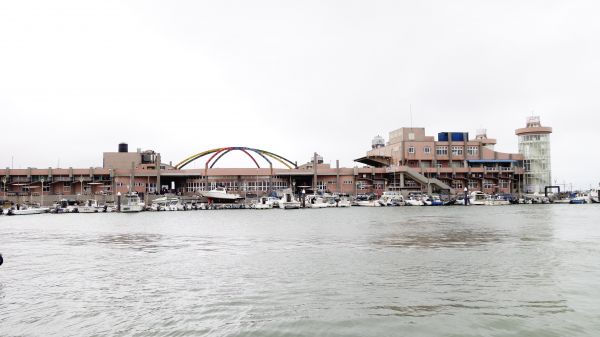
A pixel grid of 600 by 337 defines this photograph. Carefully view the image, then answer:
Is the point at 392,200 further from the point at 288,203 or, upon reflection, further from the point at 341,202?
the point at 288,203

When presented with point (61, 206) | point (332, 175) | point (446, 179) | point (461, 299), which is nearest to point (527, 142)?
point (446, 179)

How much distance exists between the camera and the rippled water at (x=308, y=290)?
13383 millimetres

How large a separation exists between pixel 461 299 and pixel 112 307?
39.4 feet

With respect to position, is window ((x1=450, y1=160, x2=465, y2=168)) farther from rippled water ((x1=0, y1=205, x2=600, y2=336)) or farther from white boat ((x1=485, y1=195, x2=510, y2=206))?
rippled water ((x1=0, y1=205, x2=600, y2=336))

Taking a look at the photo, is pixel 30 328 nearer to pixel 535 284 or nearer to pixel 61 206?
pixel 535 284

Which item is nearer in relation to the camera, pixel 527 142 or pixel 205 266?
pixel 205 266

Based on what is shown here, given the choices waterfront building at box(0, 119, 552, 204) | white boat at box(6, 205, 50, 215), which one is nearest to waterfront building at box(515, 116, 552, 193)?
waterfront building at box(0, 119, 552, 204)

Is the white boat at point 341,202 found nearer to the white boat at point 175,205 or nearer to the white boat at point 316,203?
the white boat at point 316,203

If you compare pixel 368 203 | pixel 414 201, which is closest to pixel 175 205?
pixel 368 203

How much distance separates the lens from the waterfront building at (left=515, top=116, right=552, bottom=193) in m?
133

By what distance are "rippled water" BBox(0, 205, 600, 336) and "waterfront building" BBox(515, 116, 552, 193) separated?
11048 centimetres

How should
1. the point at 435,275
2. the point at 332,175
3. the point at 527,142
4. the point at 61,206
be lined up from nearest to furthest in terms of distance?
the point at 435,275 < the point at 61,206 < the point at 332,175 < the point at 527,142

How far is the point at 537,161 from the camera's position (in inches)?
5261

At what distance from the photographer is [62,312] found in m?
15.4
